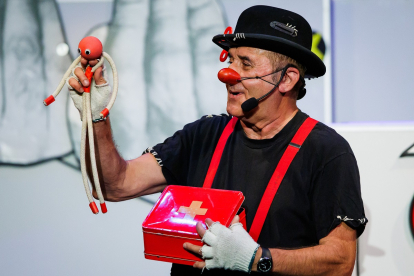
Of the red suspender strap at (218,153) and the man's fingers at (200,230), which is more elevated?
the red suspender strap at (218,153)

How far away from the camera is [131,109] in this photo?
8.70 ft

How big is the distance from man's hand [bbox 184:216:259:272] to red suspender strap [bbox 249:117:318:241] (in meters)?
0.22

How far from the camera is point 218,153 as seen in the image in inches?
66.6

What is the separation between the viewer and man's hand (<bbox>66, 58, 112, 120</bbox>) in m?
1.42

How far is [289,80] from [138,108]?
117cm

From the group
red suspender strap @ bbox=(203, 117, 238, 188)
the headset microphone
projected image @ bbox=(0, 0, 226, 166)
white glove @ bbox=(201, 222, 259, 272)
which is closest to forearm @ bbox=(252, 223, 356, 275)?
white glove @ bbox=(201, 222, 259, 272)

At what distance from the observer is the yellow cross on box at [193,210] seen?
138cm

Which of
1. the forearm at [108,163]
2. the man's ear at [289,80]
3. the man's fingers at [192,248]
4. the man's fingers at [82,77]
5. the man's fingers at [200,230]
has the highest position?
the man's fingers at [82,77]

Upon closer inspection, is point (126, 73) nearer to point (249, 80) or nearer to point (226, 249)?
point (249, 80)

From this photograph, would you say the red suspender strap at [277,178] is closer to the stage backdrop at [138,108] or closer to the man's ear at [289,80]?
the man's ear at [289,80]

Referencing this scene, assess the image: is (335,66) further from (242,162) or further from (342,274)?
(342,274)

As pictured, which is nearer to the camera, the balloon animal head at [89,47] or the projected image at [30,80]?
the balloon animal head at [89,47]

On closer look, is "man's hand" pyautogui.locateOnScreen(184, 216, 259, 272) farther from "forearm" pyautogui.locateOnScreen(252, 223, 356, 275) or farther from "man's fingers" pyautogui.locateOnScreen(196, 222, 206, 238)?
"forearm" pyautogui.locateOnScreen(252, 223, 356, 275)

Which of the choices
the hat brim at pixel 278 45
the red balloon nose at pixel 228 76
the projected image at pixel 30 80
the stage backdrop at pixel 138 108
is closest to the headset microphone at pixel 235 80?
the red balloon nose at pixel 228 76
